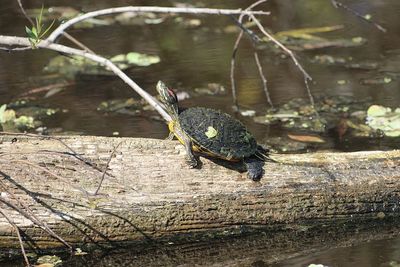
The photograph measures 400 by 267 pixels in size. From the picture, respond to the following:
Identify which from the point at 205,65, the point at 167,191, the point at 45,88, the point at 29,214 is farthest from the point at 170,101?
the point at 205,65

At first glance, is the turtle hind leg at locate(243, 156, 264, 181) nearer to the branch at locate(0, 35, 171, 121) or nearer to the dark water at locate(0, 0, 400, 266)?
the branch at locate(0, 35, 171, 121)

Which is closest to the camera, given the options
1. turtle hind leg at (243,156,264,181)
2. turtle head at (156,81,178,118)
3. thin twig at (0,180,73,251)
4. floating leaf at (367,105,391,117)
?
thin twig at (0,180,73,251)

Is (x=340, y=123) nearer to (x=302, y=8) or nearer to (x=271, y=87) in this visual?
(x=271, y=87)

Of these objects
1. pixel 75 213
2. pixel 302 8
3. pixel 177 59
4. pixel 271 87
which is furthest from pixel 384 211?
pixel 302 8

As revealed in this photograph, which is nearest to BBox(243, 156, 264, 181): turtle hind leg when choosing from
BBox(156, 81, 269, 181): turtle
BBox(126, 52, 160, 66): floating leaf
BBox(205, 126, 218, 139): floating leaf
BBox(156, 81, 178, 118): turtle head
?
BBox(156, 81, 269, 181): turtle

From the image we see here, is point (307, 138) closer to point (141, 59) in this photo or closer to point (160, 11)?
point (160, 11)

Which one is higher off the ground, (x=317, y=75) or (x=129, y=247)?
(x=317, y=75)
